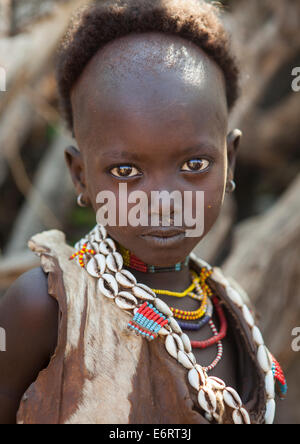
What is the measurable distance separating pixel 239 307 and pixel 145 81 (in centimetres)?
76

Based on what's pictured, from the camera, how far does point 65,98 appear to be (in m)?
1.51

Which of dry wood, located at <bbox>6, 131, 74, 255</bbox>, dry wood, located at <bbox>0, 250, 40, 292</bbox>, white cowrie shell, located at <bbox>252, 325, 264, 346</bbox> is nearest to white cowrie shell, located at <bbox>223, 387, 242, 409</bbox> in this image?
white cowrie shell, located at <bbox>252, 325, 264, 346</bbox>

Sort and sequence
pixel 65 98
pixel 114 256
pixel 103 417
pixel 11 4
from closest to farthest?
1. pixel 103 417
2. pixel 114 256
3. pixel 65 98
4. pixel 11 4

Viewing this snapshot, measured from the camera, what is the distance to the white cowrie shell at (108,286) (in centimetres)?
125

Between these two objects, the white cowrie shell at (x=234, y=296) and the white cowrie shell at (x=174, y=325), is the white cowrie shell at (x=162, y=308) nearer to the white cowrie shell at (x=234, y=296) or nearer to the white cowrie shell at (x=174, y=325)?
the white cowrie shell at (x=174, y=325)

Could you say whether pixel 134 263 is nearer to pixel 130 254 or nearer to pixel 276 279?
pixel 130 254

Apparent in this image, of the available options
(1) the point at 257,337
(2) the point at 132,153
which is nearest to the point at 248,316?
(1) the point at 257,337

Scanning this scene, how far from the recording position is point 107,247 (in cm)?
138

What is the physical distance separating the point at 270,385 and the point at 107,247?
600mm

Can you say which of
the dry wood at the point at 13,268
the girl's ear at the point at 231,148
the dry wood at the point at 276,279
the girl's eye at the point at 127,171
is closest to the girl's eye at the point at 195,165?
the girl's eye at the point at 127,171

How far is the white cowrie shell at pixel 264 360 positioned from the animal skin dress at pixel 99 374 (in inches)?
8.6

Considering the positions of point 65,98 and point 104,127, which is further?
point 65,98
